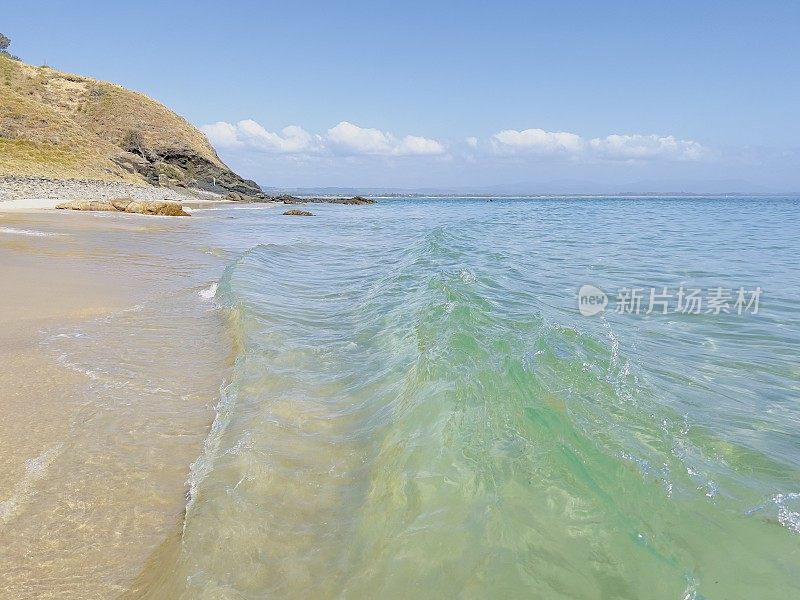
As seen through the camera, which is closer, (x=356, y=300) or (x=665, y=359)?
(x=665, y=359)

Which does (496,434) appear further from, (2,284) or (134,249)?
(134,249)

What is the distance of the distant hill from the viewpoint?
3878cm

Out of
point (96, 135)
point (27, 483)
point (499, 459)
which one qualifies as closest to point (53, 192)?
point (96, 135)

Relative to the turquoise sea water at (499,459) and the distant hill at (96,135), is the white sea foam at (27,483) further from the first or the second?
the distant hill at (96,135)

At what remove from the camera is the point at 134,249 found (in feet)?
45.7

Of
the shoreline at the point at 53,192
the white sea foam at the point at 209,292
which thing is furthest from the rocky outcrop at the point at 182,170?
the white sea foam at the point at 209,292

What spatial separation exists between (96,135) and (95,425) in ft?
190

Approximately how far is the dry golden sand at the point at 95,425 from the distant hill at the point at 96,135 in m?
36.5

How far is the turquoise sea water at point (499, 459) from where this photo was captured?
2.40 m

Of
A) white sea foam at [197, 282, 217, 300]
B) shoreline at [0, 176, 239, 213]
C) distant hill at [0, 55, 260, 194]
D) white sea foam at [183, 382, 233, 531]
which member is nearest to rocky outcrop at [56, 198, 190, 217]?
shoreline at [0, 176, 239, 213]

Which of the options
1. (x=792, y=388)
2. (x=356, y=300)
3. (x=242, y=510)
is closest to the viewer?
(x=242, y=510)

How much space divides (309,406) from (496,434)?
1759 millimetres

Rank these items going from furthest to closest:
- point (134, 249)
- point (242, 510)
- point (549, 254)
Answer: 1. point (549, 254)
2. point (134, 249)
3. point (242, 510)

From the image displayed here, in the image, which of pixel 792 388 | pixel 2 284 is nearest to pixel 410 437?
pixel 792 388
